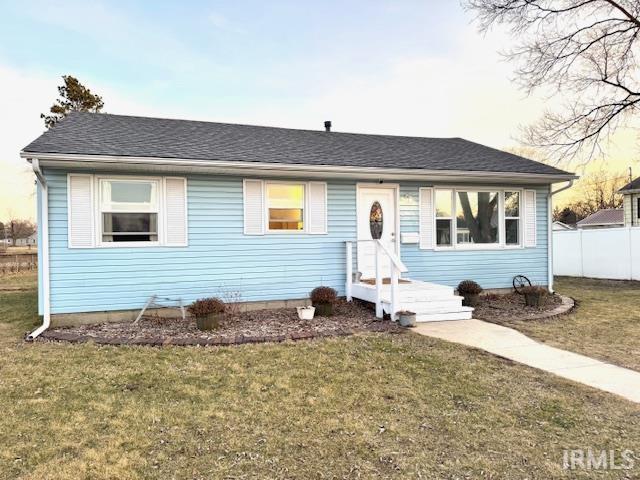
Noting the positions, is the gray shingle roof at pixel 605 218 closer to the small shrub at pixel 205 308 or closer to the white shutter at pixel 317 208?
the white shutter at pixel 317 208

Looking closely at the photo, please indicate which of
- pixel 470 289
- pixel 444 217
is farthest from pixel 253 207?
pixel 470 289

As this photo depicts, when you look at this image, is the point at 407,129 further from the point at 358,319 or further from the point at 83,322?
the point at 83,322

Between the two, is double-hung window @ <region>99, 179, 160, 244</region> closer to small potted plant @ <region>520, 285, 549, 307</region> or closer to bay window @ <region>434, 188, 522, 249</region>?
bay window @ <region>434, 188, 522, 249</region>

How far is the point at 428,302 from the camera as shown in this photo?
23.7 ft

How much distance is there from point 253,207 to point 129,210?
84.1 inches

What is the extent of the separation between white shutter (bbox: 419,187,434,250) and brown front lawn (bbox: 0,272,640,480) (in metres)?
3.99

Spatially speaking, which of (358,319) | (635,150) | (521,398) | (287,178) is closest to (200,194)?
(287,178)

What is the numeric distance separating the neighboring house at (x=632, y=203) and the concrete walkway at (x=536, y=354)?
1793cm

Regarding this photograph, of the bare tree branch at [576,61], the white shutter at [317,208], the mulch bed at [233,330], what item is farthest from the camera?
the bare tree branch at [576,61]

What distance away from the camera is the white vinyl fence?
510 inches

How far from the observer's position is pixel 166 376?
4.39 meters

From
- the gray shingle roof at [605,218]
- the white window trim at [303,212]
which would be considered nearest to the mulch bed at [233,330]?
the white window trim at [303,212]

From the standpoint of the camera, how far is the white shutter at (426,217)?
8.94m

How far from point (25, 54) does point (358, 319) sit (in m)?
13.0
